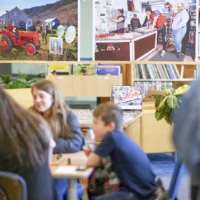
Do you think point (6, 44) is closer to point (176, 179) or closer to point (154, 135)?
point (154, 135)

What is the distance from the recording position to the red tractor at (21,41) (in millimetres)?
4898

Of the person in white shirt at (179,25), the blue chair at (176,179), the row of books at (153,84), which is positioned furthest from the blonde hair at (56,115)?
the row of books at (153,84)

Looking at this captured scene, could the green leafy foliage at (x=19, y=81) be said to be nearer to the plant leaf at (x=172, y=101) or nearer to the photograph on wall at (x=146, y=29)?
the photograph on wall at (x=146, y=29)

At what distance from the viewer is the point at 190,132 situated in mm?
1184

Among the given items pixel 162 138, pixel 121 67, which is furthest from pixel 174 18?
pixel 162 138

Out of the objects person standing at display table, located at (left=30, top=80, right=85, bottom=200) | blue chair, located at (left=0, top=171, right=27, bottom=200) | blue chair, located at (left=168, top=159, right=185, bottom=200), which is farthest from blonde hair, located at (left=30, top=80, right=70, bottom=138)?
blue chair, located at (left=0, top=171, right=27, bottom=200)

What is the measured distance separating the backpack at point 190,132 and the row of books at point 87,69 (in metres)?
4.12

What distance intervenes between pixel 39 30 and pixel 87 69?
925 mm

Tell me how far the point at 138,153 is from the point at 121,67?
2923mm

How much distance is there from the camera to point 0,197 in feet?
7.11

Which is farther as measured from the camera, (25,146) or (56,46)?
(56,46)

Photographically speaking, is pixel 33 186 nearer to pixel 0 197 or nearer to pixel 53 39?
pixel 0 197

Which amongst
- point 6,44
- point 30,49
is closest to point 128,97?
point 30,49

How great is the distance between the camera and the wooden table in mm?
2448
